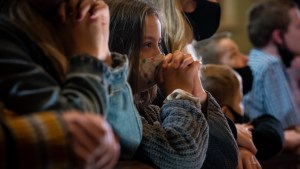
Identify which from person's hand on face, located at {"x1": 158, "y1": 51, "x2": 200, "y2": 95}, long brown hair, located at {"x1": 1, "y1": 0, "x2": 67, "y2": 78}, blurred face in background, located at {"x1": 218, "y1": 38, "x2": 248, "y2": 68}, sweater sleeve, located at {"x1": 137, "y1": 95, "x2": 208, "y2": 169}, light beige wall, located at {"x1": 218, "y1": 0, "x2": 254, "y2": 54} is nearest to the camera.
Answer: long brown hair, located at {"x1": 1, "y1": 0, "x2": 67, "y2": 78}

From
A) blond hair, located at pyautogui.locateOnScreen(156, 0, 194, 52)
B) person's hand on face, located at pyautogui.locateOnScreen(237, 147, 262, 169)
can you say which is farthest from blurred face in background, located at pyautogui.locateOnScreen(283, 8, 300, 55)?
person's hand on face, located at pyautogui.locateOnScreen(237, 147, 262, 169)

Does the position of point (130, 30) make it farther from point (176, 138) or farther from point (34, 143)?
point (34, 143)

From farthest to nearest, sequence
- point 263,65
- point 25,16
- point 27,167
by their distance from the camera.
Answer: point 263,65
point 25,16
point 27,167

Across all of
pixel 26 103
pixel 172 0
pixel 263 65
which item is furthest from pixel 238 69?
pixel 26 103

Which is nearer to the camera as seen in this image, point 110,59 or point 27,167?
point 27,167

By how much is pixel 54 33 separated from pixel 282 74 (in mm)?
2198

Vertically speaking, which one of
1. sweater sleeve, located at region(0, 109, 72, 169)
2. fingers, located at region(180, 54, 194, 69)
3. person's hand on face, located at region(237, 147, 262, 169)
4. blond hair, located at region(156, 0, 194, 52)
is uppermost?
sweater sleeve, located at region(0, 109, 72, 169)

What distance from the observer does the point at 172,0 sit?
158cm

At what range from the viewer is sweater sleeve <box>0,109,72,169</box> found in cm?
70

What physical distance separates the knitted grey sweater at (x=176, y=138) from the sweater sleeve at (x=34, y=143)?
0.31 m

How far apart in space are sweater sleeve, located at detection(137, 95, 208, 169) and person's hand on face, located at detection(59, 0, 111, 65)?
213 mm

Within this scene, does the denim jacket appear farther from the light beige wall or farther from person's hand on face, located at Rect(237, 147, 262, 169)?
the light beige wall

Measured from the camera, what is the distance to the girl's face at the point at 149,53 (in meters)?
1.15

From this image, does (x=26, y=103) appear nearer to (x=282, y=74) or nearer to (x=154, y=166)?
(x=154, y=166)
